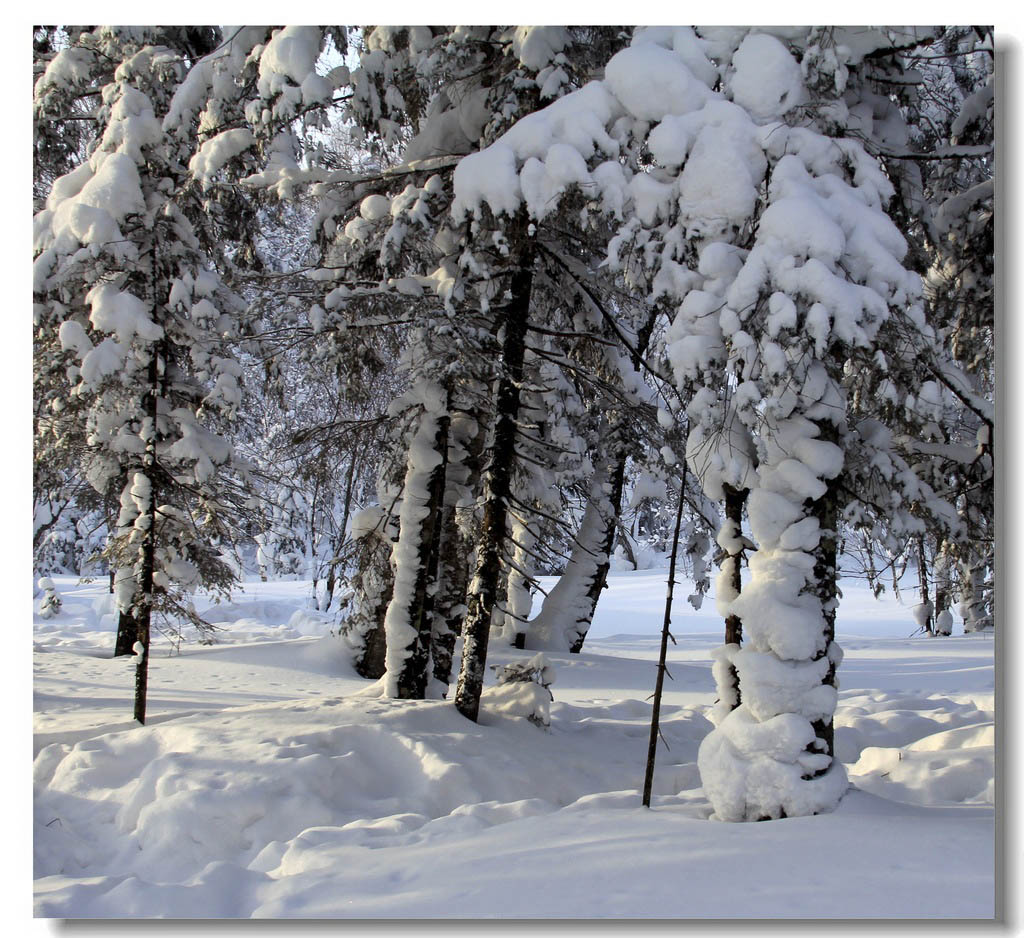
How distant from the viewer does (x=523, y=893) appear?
387 cm

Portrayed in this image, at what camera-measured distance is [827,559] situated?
478 centimetres

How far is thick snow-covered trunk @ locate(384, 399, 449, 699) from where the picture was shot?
8.12 metres

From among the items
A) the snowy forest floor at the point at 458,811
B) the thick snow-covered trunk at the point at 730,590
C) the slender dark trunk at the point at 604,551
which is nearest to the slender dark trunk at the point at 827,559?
the thick snow-covered trunk at the point at 730,590

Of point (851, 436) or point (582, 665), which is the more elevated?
point (851, 436)

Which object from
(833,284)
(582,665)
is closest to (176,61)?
(833,284)

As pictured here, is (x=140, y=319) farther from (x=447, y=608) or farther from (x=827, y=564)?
(x=827, y=564)

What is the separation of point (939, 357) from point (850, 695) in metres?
7.00

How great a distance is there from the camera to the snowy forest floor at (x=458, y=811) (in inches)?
151

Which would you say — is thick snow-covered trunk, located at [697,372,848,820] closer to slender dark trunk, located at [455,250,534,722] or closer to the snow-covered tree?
slender dark trunk, located at [455,250,534,722]

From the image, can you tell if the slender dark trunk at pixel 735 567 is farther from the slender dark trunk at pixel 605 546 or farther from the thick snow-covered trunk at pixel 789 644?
the slender dark trunk at pixel 605 546

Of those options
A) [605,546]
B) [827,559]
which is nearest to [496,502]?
[827,559]

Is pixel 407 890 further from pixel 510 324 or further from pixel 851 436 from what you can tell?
pixel 510 324

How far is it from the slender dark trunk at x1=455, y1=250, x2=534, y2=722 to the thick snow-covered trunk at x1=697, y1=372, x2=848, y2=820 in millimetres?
2775

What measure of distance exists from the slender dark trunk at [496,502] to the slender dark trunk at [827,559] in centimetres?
300
